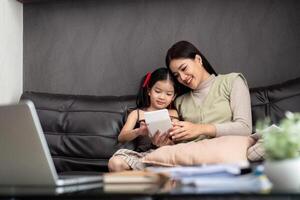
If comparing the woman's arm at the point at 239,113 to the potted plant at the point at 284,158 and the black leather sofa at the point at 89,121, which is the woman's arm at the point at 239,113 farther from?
the potted plant at the point at 284,158

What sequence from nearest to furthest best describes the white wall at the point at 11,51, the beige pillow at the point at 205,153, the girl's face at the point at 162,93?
the beige pillow at the point at 205,153 < the girl's face at the point at 162,93 < the white wall at the point at 11,51

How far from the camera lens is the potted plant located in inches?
46.2

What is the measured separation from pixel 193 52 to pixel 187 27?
332 mm

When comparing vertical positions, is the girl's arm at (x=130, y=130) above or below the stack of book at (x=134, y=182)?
below

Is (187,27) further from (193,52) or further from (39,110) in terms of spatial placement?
(39,110)

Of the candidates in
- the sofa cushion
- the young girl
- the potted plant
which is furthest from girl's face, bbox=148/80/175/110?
the potted plant

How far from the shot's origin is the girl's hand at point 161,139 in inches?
86.4

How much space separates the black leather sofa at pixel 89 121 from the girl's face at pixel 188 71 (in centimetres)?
26

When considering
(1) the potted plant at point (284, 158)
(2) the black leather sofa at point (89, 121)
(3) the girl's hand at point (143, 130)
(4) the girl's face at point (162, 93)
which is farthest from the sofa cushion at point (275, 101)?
(1) the potted plant at point (284, 158)

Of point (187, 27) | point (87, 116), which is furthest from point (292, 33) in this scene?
point (87, 116)

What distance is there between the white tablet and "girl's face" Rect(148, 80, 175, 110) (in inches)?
9.0

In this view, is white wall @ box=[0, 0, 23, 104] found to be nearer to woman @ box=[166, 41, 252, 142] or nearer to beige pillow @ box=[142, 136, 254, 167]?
woman @ box=[166, 41, 252, 142]

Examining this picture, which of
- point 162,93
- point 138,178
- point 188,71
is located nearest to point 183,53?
point 188,71

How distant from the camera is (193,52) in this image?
2.34 metres
